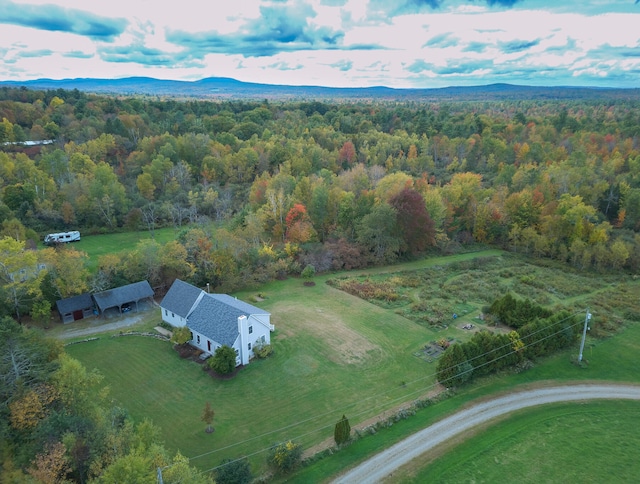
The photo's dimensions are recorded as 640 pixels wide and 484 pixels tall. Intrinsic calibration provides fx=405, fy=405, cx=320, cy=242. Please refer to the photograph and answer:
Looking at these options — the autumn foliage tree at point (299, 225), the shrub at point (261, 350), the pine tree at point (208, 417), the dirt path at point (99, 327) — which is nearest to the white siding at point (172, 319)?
the dirt path at point (99, 327)

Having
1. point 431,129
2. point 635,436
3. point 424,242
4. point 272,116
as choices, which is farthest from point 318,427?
point 272,116

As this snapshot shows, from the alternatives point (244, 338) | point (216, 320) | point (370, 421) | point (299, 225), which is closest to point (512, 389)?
point (370, 421)

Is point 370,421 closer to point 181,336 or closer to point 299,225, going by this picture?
point 181,336

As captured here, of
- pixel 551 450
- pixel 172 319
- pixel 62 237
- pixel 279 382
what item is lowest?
pixel 62 237

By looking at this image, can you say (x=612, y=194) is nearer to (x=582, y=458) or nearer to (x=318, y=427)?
(x=582, y=458)

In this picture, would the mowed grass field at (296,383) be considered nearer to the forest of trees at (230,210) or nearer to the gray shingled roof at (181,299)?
the forest of trees at (230,210)

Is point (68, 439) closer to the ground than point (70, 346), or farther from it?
farther from it
